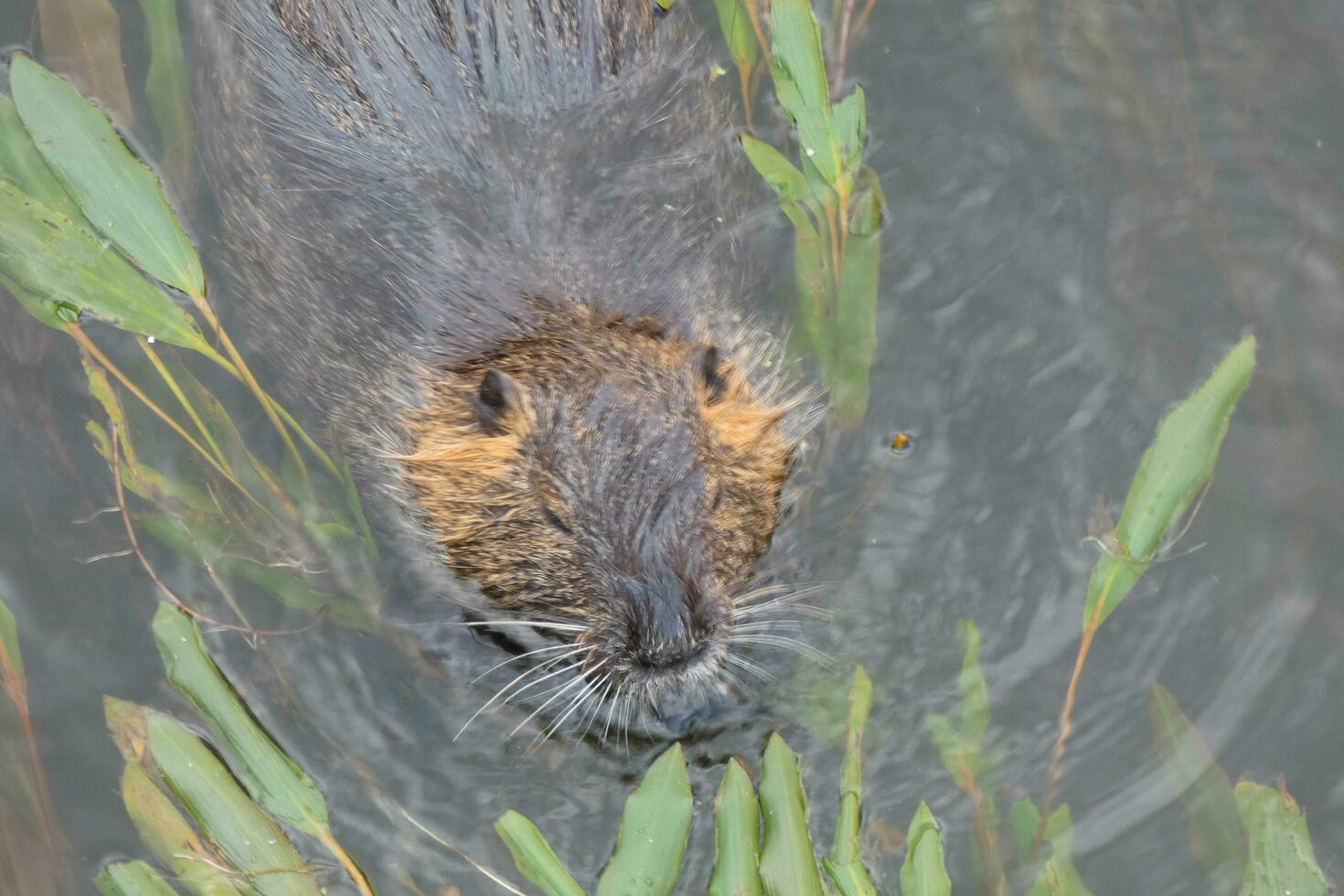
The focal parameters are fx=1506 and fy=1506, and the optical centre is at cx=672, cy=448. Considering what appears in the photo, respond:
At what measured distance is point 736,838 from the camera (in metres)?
3.06

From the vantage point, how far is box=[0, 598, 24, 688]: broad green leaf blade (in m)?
3.64

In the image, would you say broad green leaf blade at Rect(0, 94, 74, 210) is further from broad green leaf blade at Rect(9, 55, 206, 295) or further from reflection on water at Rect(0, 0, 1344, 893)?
reflection on water at Rect(0, 0, 1344, 893)

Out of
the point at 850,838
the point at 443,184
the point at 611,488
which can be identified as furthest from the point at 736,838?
the point at 443,184

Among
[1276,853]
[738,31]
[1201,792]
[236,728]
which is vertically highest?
[738,31]

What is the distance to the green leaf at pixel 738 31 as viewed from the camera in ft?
13.9

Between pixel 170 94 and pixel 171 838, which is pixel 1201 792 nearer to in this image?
pixel 171 838

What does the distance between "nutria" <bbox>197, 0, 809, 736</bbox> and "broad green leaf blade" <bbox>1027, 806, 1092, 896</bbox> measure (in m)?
0.91

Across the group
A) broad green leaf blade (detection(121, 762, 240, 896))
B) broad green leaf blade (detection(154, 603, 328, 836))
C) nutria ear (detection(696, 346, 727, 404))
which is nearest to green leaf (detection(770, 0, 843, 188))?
nutria ear (detection(696, 346, 727, 404))

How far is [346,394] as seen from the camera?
3.90m

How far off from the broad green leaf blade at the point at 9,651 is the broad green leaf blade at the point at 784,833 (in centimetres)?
187

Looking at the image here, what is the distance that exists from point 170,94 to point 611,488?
1979 mm

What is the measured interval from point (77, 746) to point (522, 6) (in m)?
2.15

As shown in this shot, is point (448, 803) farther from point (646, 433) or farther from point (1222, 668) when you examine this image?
point (1222, 668)

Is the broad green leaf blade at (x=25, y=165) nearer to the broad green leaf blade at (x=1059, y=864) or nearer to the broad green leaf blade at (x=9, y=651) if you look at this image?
the broad green leaf blade at (x=9, y=651)
